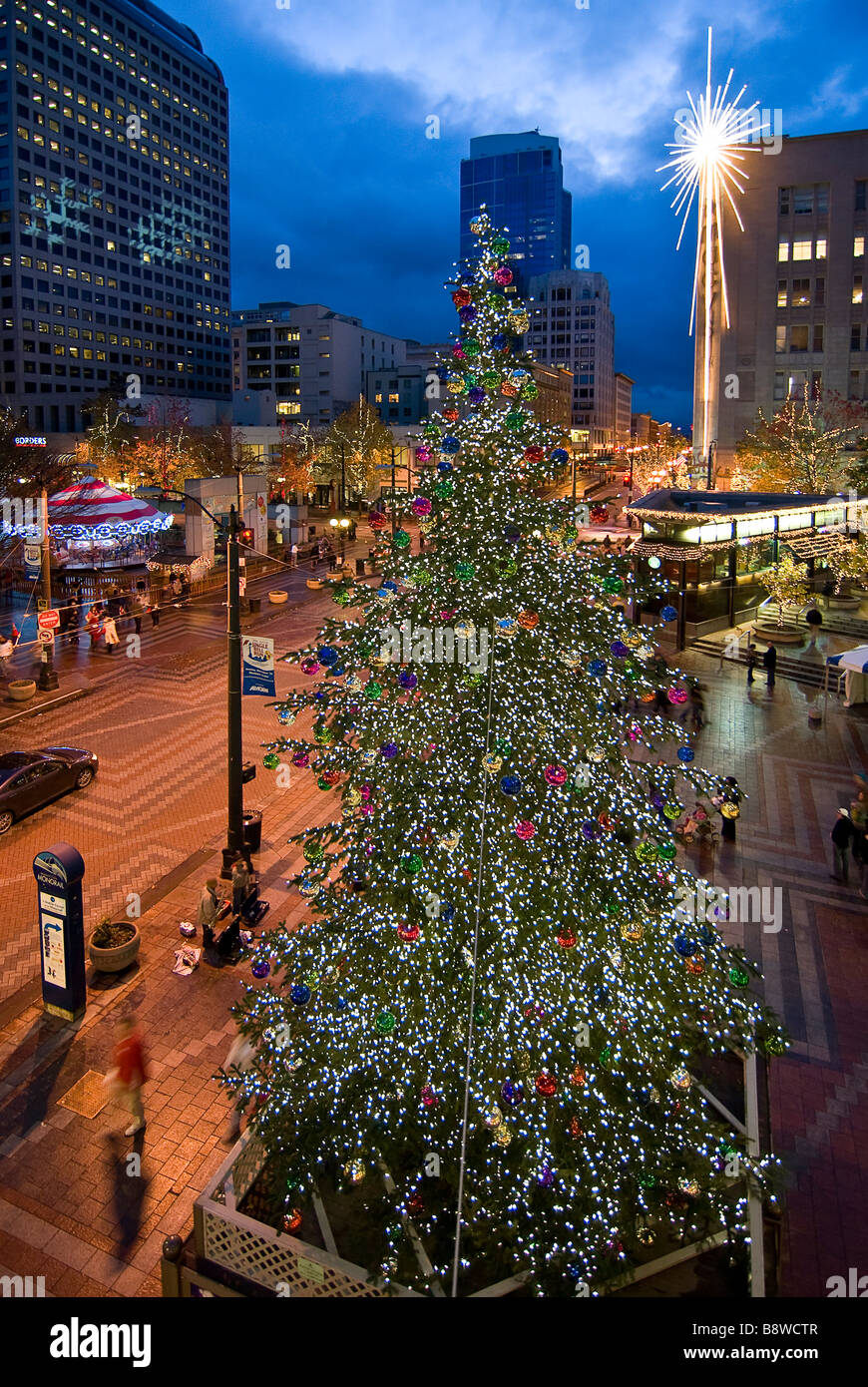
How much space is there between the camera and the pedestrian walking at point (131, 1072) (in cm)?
834

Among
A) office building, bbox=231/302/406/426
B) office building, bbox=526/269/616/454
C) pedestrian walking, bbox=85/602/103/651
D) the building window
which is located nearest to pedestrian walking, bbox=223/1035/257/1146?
pedestrian walking, bbox=85/602/103/651

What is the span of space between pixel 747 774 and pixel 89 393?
372ft

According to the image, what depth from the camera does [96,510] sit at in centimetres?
3559

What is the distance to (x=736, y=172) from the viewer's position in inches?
2365

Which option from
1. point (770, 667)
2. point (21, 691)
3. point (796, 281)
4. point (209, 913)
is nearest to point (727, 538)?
point (770, 667)

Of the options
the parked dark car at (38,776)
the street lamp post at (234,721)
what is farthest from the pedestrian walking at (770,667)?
the parked dark car at (38,776)

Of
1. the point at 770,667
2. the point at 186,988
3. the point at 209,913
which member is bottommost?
the point at 186,988

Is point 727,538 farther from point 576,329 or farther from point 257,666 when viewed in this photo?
point 576,329

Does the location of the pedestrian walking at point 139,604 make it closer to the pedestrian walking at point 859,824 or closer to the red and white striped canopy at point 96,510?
the red and white striped canopy at point 96,510

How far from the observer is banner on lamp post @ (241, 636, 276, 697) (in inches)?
523

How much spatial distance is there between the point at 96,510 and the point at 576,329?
129512 mm

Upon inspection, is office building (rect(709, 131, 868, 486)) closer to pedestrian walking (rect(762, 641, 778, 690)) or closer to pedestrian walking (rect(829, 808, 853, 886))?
pedestrian walking (rect(762, 641, 778, 690))
